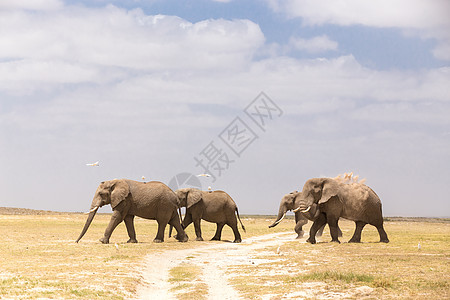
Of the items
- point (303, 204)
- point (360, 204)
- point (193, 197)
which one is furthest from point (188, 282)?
point (193, 197)

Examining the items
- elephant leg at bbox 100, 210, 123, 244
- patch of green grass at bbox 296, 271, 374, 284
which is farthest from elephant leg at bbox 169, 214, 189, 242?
patch of green grass at bbox 296, 271, 374, 284

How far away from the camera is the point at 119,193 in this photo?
32438mm

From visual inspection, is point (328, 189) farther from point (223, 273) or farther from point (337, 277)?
point (337, 277)

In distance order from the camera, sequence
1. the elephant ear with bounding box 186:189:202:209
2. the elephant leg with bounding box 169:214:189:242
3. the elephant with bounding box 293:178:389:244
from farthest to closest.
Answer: the elephant ear with bounding box 186:189:202:209 < the elephant leg with bounding box 169:214:189:242 < the elephant with bounding box 293:178:389:244

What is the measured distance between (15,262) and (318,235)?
23.0m

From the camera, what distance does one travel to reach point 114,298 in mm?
15414

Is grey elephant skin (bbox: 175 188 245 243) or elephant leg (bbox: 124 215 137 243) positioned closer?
elephant leg (bbox: 124 215 137 243)

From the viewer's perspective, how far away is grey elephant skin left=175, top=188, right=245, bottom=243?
36481mm

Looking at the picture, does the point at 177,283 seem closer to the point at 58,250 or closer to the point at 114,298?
the point at 114,298

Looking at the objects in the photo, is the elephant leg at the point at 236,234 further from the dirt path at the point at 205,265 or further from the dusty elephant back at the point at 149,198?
the dusty elephant back at the point at 149,198

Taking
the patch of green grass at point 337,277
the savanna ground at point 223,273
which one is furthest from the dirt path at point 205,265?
the patch of green grass at point 337,277

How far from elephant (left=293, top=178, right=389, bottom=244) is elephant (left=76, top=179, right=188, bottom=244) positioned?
7.59 m

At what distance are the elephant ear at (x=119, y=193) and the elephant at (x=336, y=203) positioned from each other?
375 inches

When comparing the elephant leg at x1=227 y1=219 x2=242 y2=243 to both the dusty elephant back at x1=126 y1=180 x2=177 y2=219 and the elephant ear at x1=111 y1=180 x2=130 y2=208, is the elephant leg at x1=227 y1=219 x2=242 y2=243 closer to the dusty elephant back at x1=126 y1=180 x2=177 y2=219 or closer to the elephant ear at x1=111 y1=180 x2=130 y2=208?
the dusty elephant back at x1=126 y1=180 x2=177 y2=219
